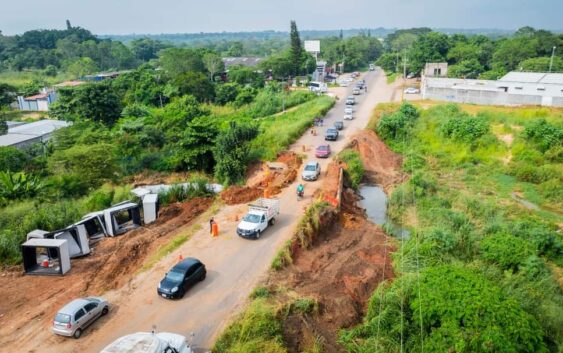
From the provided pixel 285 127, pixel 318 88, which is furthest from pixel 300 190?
pixel 318 88

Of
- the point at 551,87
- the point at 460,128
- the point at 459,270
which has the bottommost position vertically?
the point at 459,270

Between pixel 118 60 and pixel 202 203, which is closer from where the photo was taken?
pixel 202 203

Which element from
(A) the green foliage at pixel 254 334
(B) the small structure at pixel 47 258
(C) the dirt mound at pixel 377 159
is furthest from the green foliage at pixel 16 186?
(C) the dirt mound at pixel 377 159

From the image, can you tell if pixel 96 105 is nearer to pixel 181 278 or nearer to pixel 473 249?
pixel 181 278

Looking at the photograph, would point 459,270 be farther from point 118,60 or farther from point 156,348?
point 118,60

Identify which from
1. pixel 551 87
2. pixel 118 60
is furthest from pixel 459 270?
pixel 118 60

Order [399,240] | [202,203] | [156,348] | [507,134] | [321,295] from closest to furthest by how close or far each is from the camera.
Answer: [156,348] < [321,295] < [399,240] < [202,203] < [507,134]

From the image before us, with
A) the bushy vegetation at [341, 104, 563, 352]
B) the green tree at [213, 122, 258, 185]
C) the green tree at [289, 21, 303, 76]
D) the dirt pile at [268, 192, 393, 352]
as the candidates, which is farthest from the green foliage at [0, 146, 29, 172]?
the green tree at [289, 21, 303, 76]

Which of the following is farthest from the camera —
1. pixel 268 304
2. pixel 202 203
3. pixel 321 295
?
pixel 202 203
